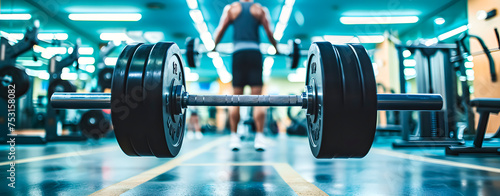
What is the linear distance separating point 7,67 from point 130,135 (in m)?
2.86

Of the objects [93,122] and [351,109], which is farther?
[93,122]

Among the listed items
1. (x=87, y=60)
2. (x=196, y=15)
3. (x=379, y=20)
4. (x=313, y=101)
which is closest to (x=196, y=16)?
(x=196, y=15)

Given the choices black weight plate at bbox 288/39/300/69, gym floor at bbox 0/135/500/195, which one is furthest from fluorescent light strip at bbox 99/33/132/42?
black weight plate at bbox 288/39/300/69

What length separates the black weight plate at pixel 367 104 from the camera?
94 centimetres

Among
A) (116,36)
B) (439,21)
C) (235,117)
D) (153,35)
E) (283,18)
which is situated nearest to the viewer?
(235,117)

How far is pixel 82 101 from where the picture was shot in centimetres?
116

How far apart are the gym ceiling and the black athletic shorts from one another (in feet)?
12.3

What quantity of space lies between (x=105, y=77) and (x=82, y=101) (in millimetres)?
2862

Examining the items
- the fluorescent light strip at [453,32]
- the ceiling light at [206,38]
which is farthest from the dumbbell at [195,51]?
the ceiling light at [206,38]

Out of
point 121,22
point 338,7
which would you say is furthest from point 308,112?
point 121,22

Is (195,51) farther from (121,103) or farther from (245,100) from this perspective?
(121,103)

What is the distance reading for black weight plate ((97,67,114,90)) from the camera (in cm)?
375

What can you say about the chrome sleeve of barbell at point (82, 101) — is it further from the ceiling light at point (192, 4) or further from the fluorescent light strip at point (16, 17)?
the fluorescent light strip at point (16, 17)

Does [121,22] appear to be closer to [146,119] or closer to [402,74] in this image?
[402,74]
